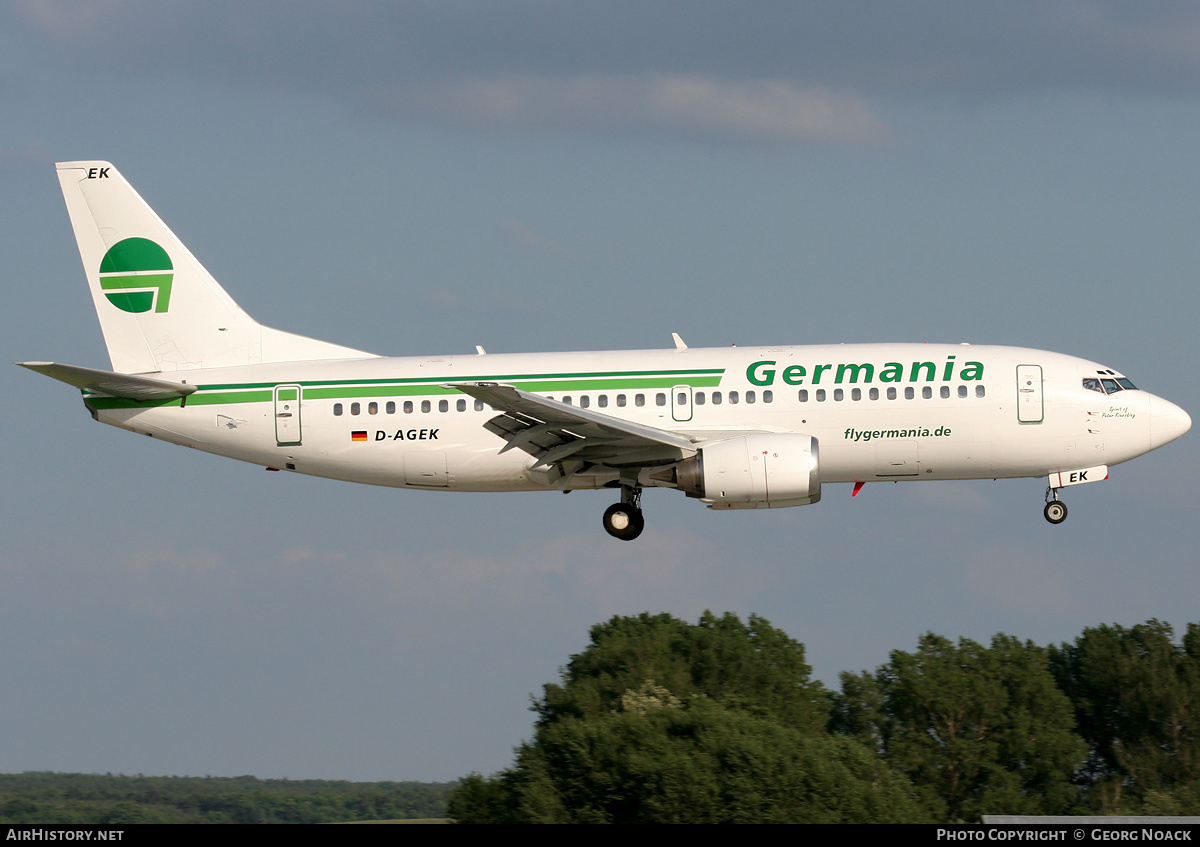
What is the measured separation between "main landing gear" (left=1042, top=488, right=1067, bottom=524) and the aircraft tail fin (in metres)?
17.7

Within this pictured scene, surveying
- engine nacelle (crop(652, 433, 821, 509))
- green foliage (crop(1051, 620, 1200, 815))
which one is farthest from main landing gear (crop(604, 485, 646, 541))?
green foliage (crop(1051, 620, 1200, 815))

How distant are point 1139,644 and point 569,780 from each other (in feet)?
156

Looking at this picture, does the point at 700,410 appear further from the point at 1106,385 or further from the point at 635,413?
the point at 1106,385

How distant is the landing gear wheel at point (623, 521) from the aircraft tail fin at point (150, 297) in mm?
7815

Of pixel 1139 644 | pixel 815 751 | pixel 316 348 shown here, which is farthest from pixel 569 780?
pixel 1139 644

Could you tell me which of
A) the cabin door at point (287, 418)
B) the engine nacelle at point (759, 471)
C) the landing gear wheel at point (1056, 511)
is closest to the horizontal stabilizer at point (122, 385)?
the cabin door at point (287, 418)

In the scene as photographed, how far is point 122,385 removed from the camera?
1340 inches

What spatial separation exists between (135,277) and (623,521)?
47.4ft

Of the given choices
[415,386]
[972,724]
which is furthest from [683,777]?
[972,724]

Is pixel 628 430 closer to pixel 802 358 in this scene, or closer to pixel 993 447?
pixel 802 358

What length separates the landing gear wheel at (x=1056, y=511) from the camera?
111ft

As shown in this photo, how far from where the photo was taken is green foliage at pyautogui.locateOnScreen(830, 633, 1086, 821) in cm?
6875

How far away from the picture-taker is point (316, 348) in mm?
35875
